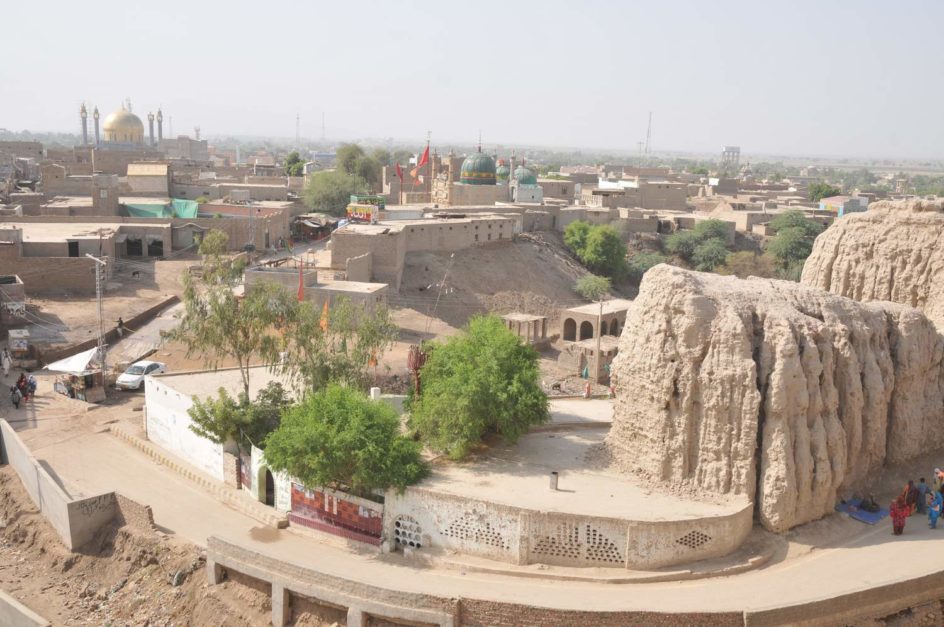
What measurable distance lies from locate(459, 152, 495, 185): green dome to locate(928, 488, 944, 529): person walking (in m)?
36.1

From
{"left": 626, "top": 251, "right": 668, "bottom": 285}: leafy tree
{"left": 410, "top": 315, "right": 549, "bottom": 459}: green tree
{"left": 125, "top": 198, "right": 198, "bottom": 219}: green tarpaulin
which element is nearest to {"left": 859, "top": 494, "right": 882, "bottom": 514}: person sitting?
{"left": 410, "top": 315, "right": 549, "bottom": 459}: green tree

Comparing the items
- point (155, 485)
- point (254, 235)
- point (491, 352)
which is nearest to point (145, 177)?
point (254, 235)

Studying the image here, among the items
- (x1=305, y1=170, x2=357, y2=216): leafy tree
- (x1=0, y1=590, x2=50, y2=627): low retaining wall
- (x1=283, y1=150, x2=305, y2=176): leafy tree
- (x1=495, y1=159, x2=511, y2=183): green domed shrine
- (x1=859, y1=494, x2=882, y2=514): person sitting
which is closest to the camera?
(x1=0, y1=590, x2=50, y2=627): low retaining wall

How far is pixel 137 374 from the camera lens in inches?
882

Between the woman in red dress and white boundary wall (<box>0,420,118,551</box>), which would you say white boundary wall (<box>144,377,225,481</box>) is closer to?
white boundary wall (<box>0,420,118,551</box>)

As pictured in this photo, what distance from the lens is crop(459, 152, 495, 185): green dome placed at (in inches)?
1911

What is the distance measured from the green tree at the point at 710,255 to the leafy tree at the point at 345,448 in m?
32.8

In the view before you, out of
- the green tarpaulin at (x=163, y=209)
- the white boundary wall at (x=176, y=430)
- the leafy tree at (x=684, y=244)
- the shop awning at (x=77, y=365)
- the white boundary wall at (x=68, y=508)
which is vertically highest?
the green tarpaulin at (x=163, y=209)

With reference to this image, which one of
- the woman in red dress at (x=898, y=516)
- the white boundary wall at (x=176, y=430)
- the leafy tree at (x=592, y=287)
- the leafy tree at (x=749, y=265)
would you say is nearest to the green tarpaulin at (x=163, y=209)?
the leafy tree at (x=592, y=287)

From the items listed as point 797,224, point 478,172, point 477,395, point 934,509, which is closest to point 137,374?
point 477,395

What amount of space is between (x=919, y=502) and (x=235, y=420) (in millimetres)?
12614

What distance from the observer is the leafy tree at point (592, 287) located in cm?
3812

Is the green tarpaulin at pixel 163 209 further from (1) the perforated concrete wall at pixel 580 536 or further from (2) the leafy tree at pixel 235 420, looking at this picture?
(1) the perforated concrete wall at pixel 580 536

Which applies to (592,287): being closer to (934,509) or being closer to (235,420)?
(235,420)
